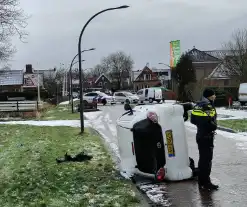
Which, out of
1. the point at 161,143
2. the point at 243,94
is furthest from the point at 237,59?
the point at 161,143

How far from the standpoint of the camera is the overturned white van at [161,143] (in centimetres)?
802

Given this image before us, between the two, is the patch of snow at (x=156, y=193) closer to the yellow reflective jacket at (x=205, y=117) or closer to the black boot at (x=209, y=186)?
the black boot at (x=209, y=186)

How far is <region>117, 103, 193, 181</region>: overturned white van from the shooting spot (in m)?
8.02

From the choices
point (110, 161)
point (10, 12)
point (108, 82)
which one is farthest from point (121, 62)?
point (110, 161)

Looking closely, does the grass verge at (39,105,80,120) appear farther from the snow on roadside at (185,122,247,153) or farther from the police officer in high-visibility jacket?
the police officer in high-visibility jacket

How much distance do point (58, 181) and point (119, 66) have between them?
112 metres

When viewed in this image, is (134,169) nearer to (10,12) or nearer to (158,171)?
(158,171)

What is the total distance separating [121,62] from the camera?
394ft

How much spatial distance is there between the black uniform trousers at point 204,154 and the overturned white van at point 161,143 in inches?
20.0

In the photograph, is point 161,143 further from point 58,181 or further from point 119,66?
point 119,66

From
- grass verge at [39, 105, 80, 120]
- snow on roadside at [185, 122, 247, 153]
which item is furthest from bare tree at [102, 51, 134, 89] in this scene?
snow on roadside at [185, 122, 247, 153]

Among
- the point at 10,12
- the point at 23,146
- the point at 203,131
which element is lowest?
the point at 23,146

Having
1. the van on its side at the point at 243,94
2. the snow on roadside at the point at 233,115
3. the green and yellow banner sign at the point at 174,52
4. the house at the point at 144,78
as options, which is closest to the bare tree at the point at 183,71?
the green and yellow banner sign at the point at 174,52

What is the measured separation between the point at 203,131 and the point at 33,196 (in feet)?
10.1
